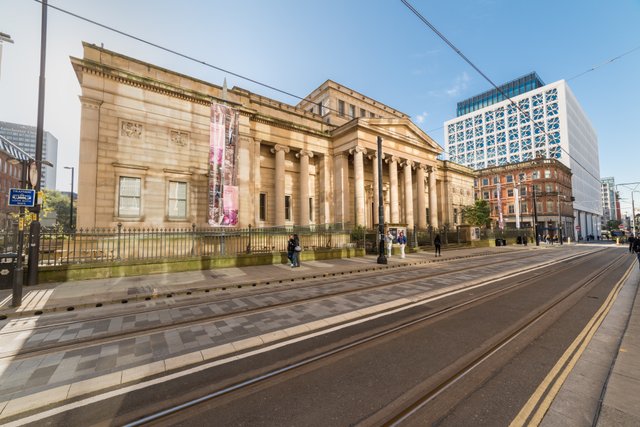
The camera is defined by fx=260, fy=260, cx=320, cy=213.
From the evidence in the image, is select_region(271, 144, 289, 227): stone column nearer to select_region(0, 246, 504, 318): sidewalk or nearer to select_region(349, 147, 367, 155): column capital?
select_region(349, 147, 367, 155): column capital

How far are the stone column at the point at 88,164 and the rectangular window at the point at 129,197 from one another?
44.0 inches

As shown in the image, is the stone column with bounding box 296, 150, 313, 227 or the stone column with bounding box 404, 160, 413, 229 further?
the stone column with bounding box 404, 160, 413, 229

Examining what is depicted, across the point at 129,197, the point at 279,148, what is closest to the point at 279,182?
the point at 279,148

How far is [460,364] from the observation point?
12.0 ft

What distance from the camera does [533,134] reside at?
6825 cm

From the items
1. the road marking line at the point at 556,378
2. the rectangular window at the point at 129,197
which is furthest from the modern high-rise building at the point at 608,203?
the rectangular window at the point at 129,197

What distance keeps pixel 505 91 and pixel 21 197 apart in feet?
365

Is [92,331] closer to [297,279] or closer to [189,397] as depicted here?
[189,397]

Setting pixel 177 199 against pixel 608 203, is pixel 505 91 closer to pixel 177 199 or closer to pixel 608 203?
pixel 177 199

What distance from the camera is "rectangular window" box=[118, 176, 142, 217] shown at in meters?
14.9

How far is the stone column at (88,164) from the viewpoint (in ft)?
45.2

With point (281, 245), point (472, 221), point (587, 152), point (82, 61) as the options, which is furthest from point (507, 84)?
point (82, 61)

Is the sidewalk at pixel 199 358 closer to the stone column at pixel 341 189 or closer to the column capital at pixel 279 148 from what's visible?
the column capital at pixel 279 148

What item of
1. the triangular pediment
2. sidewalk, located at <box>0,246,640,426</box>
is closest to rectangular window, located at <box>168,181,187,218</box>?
sidewalk, located at <box>0,246,640,426</box>
